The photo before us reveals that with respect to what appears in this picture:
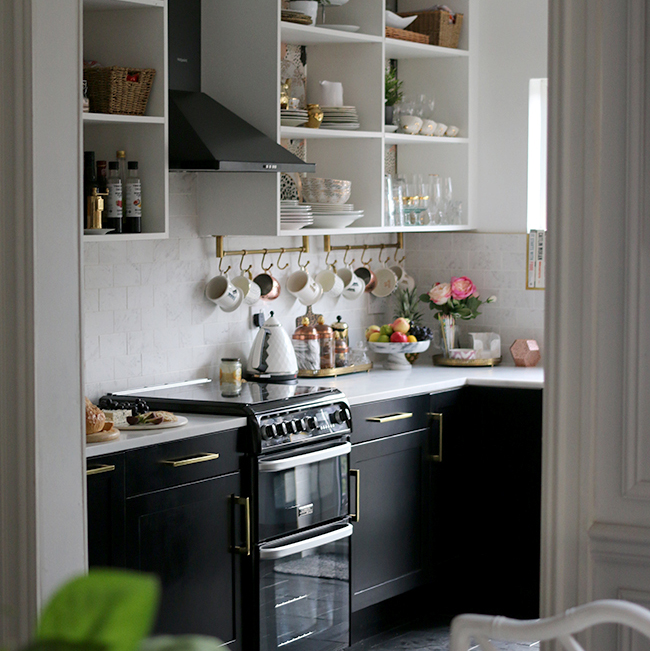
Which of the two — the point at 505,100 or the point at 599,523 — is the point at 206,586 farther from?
the point at 505,100

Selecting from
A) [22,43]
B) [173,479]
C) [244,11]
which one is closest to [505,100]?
[244,11]

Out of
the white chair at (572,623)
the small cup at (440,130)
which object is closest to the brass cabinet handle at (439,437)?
the small cup at (440,130)

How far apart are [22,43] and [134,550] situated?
5.05ft

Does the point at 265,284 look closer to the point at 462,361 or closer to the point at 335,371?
the point at 335,371

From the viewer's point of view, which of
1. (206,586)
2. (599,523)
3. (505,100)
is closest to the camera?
(599,523)

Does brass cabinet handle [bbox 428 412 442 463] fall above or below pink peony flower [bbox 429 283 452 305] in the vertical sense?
below

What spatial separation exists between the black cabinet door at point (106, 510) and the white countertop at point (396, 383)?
0.58 ft

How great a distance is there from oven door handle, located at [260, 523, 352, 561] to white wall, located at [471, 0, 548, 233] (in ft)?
6.17

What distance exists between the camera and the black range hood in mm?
3580

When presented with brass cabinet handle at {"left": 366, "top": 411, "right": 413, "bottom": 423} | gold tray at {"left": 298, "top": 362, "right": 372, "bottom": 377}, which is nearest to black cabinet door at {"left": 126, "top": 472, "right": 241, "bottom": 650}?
brass cabinet handle at {"left": 366, "top": 411, "right": 413, "bottom": 423}

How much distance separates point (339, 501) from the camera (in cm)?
380

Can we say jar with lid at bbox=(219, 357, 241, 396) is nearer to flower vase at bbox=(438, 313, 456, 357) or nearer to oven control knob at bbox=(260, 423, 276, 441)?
oven control knob at bbox=(260, 423, 276, 441)

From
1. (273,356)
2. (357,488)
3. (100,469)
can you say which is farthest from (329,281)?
(100,469)

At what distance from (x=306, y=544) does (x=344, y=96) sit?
79.4 inches
